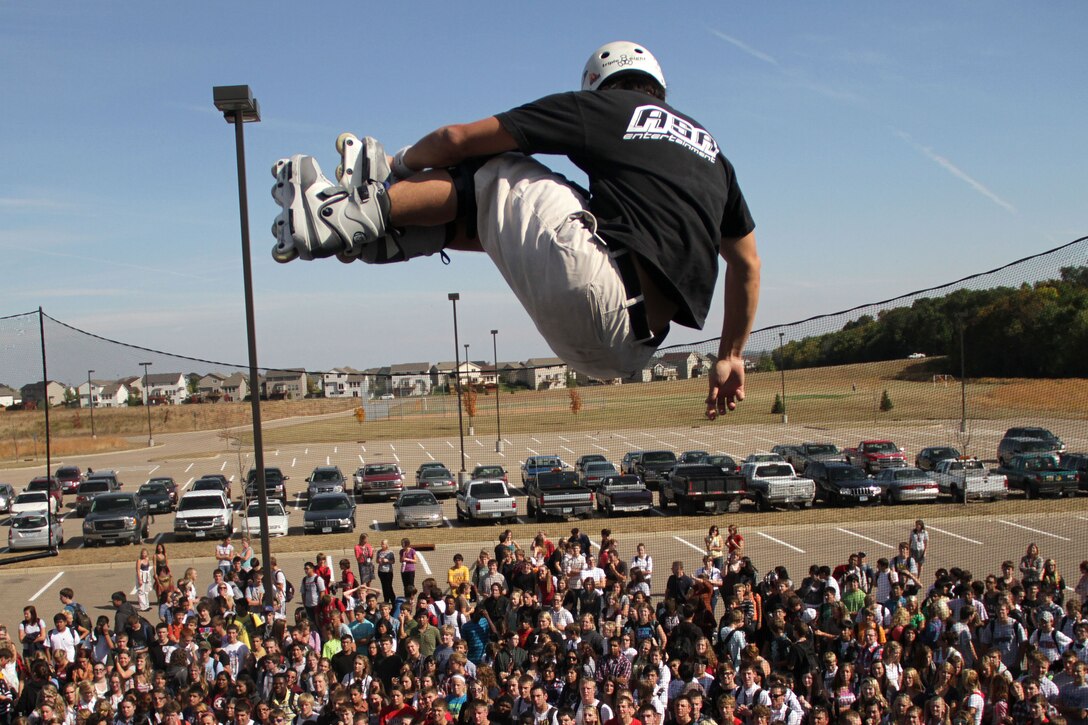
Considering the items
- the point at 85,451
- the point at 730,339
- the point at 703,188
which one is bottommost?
the point at 85,451

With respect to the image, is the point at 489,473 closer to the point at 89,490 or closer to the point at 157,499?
the point at 157,499

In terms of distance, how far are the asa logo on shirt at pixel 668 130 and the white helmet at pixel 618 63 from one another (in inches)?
7.2

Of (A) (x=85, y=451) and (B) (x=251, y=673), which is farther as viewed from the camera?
(A) (x=85, y=451)

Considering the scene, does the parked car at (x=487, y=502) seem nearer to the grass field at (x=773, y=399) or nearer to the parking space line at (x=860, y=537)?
the grass field at (x=773, y=399)

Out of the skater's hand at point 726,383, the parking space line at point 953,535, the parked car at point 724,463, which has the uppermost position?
the skater's hand at point 726,383

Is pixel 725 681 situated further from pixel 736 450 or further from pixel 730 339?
pixel 736 450

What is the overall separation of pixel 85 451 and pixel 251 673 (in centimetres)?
5333

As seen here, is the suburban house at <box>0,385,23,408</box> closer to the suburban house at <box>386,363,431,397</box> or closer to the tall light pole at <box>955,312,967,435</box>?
the suburban house at <box>386,363,431,397</box>

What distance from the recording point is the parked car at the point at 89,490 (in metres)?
28.6

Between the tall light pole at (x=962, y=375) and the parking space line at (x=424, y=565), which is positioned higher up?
the tall light pole at (x=962, y=375)

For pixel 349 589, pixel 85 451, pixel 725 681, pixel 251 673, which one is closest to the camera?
pixel 725 681

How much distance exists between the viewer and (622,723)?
22.0 ft

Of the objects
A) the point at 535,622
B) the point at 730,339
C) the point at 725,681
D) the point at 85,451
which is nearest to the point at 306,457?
the point at 85,451

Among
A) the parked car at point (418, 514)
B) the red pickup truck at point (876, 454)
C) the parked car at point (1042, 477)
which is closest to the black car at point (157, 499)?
the parked car at point (418, 514)
